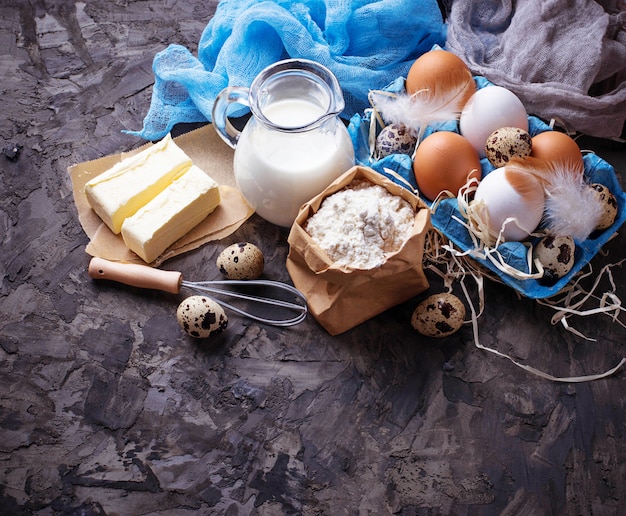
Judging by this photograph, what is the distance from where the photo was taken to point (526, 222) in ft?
3.75

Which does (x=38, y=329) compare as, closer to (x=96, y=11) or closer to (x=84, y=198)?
(x=84, y=198)

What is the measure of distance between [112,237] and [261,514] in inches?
23.4

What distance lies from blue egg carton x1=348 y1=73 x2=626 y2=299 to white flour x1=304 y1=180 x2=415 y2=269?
4.1 inches

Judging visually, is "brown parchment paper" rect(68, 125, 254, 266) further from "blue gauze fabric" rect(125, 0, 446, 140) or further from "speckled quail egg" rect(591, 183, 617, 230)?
"speckled quail egg" rect(591, 183, 617, 230)

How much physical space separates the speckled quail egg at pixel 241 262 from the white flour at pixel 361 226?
0.41 ft

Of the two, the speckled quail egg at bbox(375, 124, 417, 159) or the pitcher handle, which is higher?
the pitcher handle

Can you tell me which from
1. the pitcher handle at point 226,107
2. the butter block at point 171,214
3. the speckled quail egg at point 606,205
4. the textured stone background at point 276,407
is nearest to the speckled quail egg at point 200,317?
the textured stone background at point 276,407

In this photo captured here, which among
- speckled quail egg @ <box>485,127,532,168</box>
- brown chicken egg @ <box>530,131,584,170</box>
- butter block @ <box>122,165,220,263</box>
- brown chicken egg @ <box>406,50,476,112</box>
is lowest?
butter block @ <box>122,165,220,263</box>

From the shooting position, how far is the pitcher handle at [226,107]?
3.88ft

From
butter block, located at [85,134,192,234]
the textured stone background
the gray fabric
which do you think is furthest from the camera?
the gray fabric

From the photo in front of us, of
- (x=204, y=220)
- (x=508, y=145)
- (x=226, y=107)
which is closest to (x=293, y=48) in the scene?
(x=226, y=107)

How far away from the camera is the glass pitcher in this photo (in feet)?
3.85

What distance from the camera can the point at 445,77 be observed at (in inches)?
49.3

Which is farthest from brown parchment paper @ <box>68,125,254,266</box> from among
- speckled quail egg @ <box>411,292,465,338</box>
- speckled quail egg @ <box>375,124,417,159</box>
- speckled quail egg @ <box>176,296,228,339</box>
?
speckled quail egg @ <box>411,292,465,338</box>
